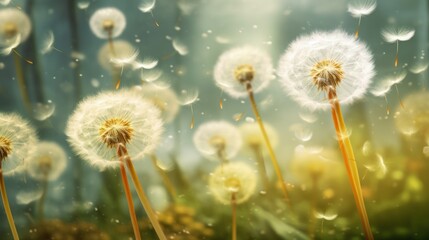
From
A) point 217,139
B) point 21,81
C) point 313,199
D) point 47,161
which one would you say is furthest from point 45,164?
point 313,199

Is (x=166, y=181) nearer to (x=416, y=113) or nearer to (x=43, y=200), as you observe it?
(x=43, y=200)

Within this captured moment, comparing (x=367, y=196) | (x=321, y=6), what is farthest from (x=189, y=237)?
(x=321, y=6)

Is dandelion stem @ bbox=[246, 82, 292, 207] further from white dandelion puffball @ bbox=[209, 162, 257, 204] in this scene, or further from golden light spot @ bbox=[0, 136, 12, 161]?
golden light spot @ bbox=[0, 136, 12, 161]

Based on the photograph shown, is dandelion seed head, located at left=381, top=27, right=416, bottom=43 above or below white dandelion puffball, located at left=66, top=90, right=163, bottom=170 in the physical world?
above

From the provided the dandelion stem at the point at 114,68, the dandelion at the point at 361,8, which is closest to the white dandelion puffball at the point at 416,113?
the dandelion at the point at 361,8

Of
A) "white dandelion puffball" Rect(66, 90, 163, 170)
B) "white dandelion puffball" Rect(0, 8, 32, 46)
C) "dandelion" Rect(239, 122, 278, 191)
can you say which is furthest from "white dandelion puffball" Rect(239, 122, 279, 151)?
"white dandelion puffball" Rect(0, 8, 32, 46)

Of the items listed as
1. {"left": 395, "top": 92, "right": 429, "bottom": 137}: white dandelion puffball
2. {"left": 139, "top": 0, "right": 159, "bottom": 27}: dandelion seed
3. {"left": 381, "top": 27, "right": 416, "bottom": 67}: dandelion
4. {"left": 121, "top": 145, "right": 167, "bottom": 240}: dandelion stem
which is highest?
{"left": 139, "top": 0, "right": 159, "bottom": 27}: dandelion seed

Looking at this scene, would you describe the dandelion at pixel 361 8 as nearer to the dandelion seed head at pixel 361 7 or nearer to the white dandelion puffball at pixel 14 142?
the dandelion seed head at pixel 361 7
